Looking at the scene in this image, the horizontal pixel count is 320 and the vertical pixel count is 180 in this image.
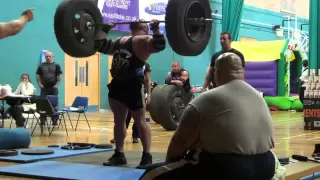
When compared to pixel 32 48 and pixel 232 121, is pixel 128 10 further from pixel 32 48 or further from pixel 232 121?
pixel 232 121

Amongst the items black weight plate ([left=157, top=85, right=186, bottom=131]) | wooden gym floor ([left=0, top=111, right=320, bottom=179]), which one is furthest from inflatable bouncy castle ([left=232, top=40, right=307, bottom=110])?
black weight plate ([left=157, top=85, right=186, bottom=131])

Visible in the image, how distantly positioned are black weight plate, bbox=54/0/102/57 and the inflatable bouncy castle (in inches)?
405

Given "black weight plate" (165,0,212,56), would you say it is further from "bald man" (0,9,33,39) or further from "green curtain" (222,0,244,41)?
"green curtain" (222,0,244,41)

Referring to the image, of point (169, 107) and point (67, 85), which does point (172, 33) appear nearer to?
point (169, 107)

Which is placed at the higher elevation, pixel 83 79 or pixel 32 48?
pixel 32 48

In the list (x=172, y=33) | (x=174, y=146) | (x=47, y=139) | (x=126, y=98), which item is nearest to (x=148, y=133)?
(x=126, y=98)

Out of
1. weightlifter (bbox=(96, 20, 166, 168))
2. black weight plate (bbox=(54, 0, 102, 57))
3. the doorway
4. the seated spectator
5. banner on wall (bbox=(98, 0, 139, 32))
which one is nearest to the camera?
weightlifter (bbox=(96, 20, 166, 168))

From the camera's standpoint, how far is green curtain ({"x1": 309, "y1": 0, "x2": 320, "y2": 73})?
852cm

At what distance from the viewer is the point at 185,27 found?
4105mm

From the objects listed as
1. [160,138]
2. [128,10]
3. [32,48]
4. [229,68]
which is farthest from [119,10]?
[229,68]

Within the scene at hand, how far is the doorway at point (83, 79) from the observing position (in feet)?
43.9

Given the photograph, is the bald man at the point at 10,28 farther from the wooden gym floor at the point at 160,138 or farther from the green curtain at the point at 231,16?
the green curtain at the point at 231,16

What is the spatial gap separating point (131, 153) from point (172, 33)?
1.52m

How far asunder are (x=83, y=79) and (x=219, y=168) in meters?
11.6
